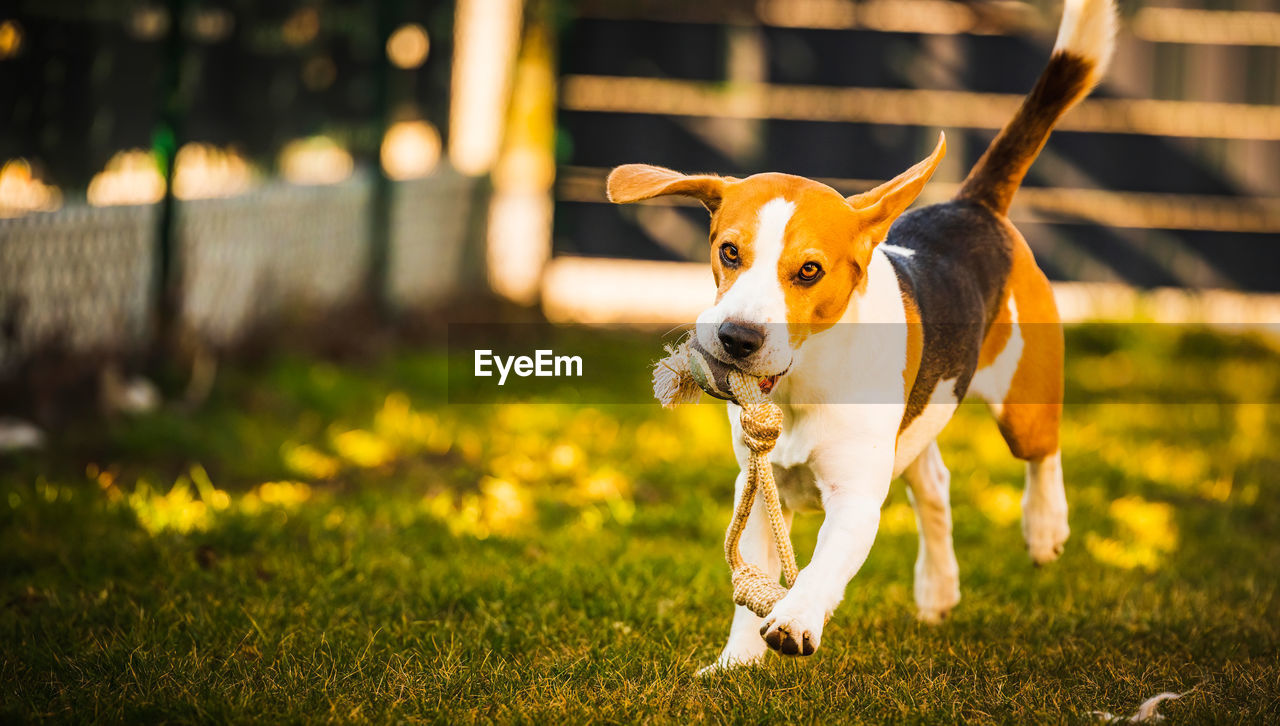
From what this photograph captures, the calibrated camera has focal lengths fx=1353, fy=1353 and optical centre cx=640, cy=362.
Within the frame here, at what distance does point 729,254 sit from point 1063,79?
1.65 meters

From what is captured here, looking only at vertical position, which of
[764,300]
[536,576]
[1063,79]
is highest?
[1063,79]

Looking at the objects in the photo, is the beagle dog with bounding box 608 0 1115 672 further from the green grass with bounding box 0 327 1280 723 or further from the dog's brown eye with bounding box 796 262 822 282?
the green grass with bounding box 0 327 1280 723

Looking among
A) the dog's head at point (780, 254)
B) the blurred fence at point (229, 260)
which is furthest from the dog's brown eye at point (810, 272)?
the blurred fence at point (229, 260)

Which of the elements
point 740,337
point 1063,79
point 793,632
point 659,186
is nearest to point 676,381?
point 740,337

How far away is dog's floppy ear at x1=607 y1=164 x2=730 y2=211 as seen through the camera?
10.5 ft

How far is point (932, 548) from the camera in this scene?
13.4 feet

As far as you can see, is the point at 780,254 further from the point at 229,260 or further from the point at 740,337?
the point at 229,260

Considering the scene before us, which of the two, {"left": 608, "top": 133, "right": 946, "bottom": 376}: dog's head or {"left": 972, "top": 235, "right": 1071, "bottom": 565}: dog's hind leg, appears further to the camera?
{"left": 972, "top": 235, "right": 1071, "bottom": 565}: dog's hind leg

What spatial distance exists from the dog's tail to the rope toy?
57.3 inches

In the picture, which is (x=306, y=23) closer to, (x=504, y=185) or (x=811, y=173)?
(x=504, y=185)

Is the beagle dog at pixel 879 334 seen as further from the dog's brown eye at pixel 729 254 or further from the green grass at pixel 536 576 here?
the green grass at pixel 536 576

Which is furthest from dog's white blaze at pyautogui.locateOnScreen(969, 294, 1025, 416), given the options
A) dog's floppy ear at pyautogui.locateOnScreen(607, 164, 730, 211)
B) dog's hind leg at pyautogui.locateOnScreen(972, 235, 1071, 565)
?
dog's floppy ear at pyautogui.locateOnScreen(607, 164, 730, 211)

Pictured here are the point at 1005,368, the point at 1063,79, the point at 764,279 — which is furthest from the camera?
the point at 1063,79

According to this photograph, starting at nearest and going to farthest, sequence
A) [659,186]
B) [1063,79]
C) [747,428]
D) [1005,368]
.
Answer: [747,428], [659,186], [1005,368], [1063,79]
